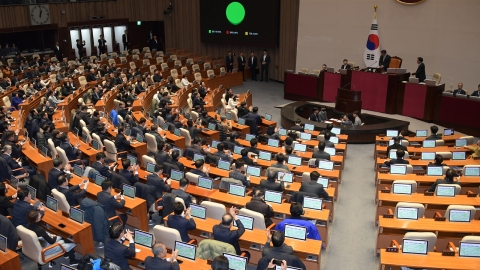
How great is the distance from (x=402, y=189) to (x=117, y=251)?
17.0ft

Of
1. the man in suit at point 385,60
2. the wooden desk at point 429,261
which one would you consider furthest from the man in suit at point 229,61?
the wooden desk at point 429,261

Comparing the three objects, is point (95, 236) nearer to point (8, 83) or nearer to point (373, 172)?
point (373, 172)

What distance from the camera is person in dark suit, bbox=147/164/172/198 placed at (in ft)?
27.8

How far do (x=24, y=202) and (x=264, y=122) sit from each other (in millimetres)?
8301

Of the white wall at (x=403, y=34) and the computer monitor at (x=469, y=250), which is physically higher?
the white wall at (x=403, y=34)

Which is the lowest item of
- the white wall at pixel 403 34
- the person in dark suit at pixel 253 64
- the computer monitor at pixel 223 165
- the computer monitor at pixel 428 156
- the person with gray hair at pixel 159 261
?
the computer monitor at pixel 223 165

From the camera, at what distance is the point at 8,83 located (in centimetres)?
1709

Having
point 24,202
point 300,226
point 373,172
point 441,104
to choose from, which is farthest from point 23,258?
point 441,104

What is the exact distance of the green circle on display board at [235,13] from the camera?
22938mm

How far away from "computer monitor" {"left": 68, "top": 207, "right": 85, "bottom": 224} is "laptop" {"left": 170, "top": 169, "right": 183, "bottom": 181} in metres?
2.25

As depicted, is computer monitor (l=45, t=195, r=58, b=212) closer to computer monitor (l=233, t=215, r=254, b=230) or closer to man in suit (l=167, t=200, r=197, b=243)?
man in suit (l=167, t=200, r=197, b=243)

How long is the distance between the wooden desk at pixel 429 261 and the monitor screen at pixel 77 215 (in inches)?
177

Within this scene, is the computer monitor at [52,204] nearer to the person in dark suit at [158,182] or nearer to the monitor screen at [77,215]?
the monitor screen at [77,215]

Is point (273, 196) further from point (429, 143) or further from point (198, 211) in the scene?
point (429, 143)
